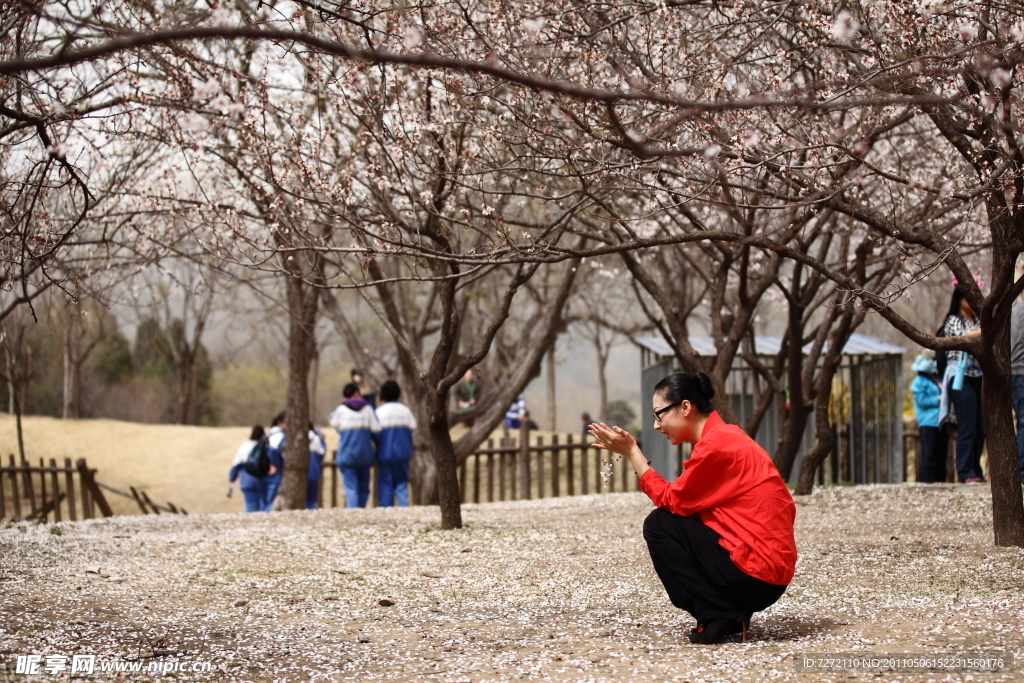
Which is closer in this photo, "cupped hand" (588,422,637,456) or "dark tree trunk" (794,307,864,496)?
"cupped hand" (588,422,637,456)

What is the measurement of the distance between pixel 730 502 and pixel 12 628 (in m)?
3.50

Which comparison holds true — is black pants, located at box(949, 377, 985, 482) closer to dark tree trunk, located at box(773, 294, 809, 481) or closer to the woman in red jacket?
dark tree trunk, located at box(773, 294, 809, 481)

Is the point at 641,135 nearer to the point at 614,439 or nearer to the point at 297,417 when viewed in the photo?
the point at 614,439

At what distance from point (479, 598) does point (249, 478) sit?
8185mm

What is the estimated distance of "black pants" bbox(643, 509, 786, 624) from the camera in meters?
3.95

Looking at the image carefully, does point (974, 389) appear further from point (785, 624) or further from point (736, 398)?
point (785, 624)


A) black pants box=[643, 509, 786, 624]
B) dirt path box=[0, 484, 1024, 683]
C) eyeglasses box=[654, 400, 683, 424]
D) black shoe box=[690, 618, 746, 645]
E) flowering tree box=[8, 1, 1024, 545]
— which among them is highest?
flowering tree box=[8, 1, 1024, 545]

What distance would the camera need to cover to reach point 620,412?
46.1 metres

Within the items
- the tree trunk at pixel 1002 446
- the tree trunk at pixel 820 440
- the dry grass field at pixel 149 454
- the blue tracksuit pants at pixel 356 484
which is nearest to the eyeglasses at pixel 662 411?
the tree trunk at pixel 1002 446

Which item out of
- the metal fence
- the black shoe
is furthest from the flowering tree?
the metal fence

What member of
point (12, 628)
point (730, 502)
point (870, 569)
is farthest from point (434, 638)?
point (870, 569)

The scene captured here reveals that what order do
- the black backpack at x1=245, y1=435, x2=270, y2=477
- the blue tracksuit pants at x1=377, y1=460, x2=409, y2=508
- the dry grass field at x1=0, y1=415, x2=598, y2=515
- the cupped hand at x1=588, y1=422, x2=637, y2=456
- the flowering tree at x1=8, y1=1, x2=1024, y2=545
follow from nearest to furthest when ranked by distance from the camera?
1. the cupped hand at x1=588, y1=422, x2=637, y2=456
2. the flowering tree at x1=8, y1=1, x2=1024, y2=545
3. the blue tracksuit pants at x1=377, y1=460, x2=409, y2=508
4. the black backpack at x1=245, y1=435, x2=270, y2=477
5. the dry grass field at x1=0, y1=415, x2=598, y2=515

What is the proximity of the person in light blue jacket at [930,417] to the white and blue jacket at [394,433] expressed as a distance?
237 inches

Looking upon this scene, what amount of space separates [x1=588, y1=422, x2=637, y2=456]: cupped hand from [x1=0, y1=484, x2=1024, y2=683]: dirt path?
88cm
